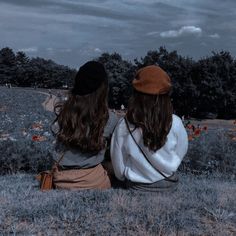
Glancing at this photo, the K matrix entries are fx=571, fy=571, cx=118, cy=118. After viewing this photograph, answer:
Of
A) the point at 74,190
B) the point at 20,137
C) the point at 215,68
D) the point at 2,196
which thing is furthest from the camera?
the point at 215,68

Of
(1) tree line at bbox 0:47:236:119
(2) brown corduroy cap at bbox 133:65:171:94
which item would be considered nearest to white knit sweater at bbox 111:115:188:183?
(2) brown corduroy cap at bbox 133:65:171:94

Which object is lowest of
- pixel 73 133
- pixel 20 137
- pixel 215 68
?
pixel 215 68

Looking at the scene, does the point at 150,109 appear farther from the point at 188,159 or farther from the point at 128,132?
the point at 188,159

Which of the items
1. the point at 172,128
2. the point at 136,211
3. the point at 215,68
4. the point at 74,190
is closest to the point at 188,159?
the point at 172,128

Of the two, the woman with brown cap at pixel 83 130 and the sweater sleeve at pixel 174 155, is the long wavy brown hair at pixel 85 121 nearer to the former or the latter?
the woman with brown cap at pixel 83 130

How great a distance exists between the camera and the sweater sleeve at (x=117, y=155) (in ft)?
16.7

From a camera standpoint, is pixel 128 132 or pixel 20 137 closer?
pixel 128 132

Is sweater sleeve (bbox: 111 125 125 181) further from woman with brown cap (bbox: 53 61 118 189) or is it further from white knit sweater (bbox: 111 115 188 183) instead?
woman with brown cap (bbox: 53 61 118 189)

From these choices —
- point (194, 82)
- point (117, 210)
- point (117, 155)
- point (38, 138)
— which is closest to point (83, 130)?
point (117, 155)

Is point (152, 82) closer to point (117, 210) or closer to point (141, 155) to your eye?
point (141, 155)

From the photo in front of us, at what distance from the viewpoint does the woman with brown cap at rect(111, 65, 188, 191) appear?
4.96 metres

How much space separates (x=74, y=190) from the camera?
504 centimetres

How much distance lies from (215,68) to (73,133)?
36.9 metres

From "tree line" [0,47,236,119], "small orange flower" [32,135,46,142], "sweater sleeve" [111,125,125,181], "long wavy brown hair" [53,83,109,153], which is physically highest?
"long wavy brown hair" [53,83,109,153]
